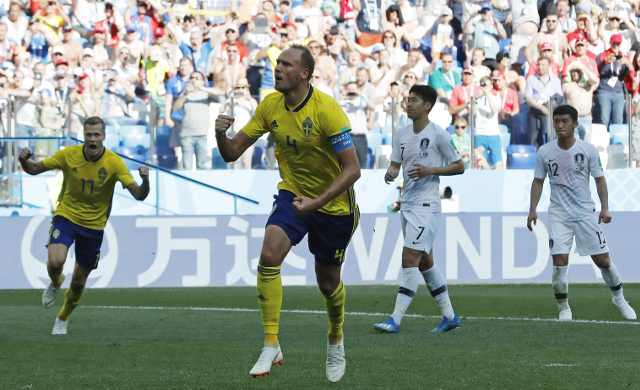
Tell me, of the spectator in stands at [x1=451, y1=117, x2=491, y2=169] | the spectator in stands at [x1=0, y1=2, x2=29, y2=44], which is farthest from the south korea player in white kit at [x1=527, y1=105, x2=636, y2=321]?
the spectator in stands at [x1=0, y1=2, x2=29, y2=44]

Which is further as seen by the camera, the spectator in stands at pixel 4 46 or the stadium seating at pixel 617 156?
the spectator in stands at pixel 4 46

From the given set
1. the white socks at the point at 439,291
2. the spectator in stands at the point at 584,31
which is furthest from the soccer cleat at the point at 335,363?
the spectator in stands at the point at 584,31

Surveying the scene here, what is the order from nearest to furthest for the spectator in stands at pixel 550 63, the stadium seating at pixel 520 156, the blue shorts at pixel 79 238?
the blue shorts at pixel 79 238, the stadium seating at pixel 520 156, the spectator in stands at pixel 550 63

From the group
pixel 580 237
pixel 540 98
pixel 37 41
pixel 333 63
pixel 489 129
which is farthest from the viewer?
pixel 37 41

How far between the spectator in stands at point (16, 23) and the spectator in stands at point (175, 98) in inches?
156

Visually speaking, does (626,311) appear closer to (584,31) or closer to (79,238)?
(79,238)

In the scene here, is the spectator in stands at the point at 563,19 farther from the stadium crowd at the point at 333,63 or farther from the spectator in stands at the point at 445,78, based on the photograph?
the spectator in stands at the point at 445,78

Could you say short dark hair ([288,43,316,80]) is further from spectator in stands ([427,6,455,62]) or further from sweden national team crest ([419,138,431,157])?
spectator in stands ([427,6,455,62])

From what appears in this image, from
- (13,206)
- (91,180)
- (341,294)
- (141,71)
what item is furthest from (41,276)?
(341,294)

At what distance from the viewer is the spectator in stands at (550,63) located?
65.9 ft

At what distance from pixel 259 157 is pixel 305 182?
11835 mm

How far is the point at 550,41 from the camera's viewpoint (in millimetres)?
21406

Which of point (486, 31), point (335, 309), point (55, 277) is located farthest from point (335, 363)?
point (486, 31)

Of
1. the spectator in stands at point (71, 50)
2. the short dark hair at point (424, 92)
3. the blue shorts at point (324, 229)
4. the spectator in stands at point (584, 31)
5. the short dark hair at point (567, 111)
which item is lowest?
the blue shorts at point (324, 229)
